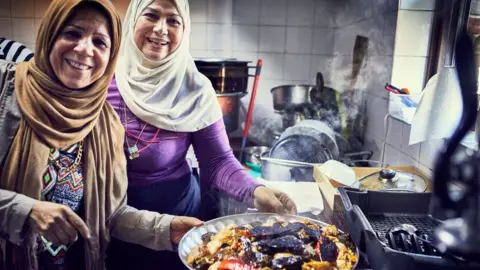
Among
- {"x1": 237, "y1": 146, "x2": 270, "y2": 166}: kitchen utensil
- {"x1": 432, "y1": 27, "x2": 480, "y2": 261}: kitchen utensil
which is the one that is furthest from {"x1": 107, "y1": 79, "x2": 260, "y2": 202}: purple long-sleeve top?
{"x1": 432, "y1": 27, "x2": 480, "y2": 261}: kitchen utensil

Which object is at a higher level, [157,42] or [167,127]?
[157,42]

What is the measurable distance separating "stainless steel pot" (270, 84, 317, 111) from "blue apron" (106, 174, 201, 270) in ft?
1.93

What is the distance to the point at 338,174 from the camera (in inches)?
50.6

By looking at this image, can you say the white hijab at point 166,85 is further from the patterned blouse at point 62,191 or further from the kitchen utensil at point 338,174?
the kitchen utensil at point 338,174

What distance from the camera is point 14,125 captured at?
2.84ft

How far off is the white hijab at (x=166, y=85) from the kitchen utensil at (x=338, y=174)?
433 mm

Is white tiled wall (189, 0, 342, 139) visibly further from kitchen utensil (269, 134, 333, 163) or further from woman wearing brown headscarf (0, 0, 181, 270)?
woman wearing brown headscarf (0, 0, 181, 270)

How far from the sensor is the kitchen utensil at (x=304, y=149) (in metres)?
1.49

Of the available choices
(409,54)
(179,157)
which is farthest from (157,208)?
(409,54)

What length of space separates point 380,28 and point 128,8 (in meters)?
1.28

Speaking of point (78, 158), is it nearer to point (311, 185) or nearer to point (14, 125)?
point (14, 125)

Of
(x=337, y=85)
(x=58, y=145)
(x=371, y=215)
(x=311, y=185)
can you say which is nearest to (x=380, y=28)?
(x=337, y=85)

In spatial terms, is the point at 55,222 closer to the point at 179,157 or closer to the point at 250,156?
the point at 179,157

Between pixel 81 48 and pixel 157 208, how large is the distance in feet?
1.73
